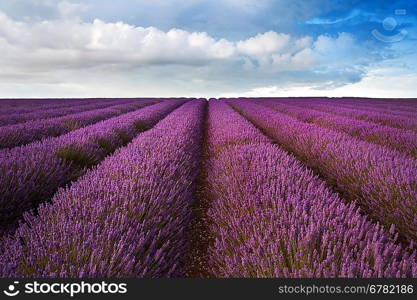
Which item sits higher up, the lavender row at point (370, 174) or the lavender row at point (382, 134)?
the lavender row at point (382, 134)

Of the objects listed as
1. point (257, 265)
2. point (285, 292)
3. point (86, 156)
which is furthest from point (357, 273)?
point (86, 156)

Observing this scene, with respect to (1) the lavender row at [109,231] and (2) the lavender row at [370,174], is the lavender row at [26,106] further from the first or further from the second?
(2) the lavender row at [370,174]

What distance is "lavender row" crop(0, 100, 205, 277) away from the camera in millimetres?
1476

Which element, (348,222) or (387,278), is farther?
Answer: (348,222)

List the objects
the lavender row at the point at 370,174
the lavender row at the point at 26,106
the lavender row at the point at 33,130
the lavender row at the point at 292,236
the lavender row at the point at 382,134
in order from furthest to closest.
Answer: the lavender row at the point at 26,106 → the lavender row at the point at 33,130 → the lavender row at the point at 382,134 → the lavender row at the point at 370,174 → the lavender row at the point at 292,236

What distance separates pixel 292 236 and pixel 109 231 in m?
1.04

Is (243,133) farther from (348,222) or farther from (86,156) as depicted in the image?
(348,222)

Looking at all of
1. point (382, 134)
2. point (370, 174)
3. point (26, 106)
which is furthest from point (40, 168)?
point (26, 106)

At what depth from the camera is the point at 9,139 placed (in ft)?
18.4

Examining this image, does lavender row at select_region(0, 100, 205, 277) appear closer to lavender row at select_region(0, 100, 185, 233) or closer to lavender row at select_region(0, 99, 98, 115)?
lavender row at select_region(0, 100, 185, 233)

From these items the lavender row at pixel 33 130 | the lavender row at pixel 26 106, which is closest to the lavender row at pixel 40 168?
the lavender row at pixel 33 130

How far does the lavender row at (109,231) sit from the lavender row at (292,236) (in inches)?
15.9

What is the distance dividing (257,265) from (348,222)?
24.8 inches

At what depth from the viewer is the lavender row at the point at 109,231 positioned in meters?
1.48
